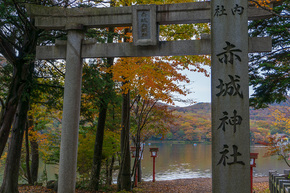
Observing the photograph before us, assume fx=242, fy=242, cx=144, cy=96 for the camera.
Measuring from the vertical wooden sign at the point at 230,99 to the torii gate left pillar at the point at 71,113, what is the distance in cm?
348

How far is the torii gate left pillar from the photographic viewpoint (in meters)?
5.65

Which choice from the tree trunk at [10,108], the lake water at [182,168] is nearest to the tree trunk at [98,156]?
the tree trunk at [10,108]

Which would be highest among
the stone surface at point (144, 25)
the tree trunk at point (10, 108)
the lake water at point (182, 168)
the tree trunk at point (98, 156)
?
the stone surface at point (144, 25)

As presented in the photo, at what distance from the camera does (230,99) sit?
3.54 meters

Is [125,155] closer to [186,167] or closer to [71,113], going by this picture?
[71,113]

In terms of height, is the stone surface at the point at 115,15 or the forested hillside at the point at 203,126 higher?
the stone surface at the point at 115,15

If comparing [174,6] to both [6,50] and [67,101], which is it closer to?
[67,101]

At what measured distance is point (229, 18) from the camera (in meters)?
3.66

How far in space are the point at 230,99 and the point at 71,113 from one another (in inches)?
147

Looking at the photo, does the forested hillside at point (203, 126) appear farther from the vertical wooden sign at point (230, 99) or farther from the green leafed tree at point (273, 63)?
the vertical wooden sign at point (230, 99)

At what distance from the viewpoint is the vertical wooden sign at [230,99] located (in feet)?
11.2

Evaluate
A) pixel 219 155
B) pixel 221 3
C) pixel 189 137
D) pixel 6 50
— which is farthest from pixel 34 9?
pixel 189 137

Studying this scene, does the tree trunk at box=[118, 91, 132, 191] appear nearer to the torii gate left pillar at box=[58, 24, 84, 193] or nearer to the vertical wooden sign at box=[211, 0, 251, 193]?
the torii gate left pillar at box=[58, 24, 84, 193]

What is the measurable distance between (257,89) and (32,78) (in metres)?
8.36
